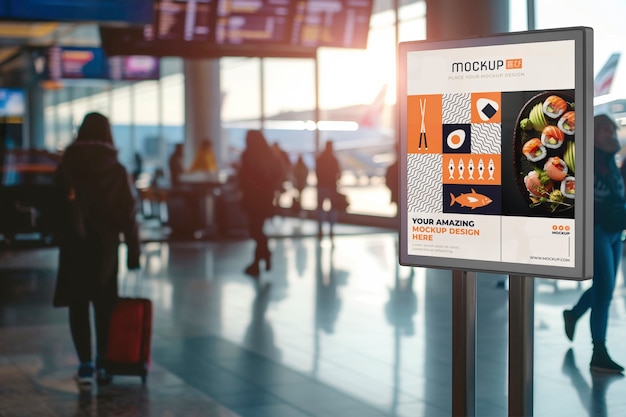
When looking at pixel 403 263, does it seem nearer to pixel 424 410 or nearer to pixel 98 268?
pixel 424 410

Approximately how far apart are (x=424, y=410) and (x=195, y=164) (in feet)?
42.5

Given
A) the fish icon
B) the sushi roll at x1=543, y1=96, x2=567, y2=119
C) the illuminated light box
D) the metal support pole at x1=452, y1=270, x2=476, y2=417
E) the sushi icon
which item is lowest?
the metal support pole at x1=452, y1=270, x2=476, y2=417

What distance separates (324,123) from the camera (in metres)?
24.0

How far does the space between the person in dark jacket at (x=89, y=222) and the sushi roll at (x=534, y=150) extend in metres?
3.55

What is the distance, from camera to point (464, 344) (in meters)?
3.88

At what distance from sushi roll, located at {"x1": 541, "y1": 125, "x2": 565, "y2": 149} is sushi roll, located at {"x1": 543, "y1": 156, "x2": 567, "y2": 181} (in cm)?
4

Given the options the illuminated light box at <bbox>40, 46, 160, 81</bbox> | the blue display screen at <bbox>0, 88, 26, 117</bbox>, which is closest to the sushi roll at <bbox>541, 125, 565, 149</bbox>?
the illuminated light box at <bbox>40, 46, 160, 81</bbox>

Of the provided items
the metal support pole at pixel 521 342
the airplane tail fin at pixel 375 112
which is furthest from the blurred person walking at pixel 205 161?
the metal support pole at pixel 521 342

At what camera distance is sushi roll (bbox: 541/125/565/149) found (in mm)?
3629

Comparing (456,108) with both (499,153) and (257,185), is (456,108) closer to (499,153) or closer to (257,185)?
(499,153)

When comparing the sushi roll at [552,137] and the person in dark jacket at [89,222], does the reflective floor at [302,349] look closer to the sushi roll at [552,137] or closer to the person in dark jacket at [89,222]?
the person in dark jacket at [89,222]

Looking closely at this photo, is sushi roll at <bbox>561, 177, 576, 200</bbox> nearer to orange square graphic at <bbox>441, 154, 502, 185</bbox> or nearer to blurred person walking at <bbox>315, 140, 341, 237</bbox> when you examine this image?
orange square graphic at <bbox>441, 154, 502, 185</bbox>

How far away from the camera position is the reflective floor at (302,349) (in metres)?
5.98

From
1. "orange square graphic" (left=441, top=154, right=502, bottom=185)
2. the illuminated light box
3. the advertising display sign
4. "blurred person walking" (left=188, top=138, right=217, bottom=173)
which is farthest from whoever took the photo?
the illuminated light box
